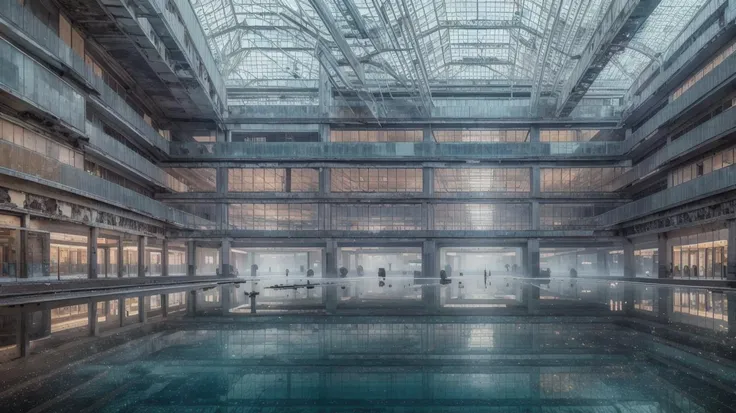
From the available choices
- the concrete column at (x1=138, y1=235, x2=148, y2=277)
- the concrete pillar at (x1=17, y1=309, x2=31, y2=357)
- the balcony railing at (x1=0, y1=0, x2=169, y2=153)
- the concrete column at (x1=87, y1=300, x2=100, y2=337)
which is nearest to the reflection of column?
the concrete column at (x1=138, y1=235, x2=148, y2=277)

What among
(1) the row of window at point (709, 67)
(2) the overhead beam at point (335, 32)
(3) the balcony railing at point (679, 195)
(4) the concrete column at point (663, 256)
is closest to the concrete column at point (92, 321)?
(2) the overhead beam at point (335, 32)

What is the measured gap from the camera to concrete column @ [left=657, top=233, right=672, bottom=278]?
41062 millimetres

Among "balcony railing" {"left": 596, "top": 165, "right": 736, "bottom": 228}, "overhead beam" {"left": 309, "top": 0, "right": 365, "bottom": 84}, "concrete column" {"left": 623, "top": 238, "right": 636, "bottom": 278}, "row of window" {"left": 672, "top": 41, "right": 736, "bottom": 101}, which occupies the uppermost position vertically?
"overhead beam" {"left": 309, "top": 0, "right": 365, "bottom": 84}

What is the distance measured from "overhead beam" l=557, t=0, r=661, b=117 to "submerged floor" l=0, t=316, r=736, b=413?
25098 millimetres

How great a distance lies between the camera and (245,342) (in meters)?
9.53

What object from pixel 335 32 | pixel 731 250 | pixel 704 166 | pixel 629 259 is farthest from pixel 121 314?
pixel 629 259

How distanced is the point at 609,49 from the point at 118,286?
1343 inches

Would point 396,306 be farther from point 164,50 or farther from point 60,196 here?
point 164,50

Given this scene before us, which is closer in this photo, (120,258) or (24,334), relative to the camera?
(24,334)

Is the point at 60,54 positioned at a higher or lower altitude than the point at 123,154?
higher

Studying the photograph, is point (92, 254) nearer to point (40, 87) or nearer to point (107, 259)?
point (107, 259)

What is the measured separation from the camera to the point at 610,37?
108 ft

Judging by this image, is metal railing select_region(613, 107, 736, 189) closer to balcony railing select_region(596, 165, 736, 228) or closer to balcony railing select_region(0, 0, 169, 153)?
balcony railing select_region(596, 165, 736, 228)

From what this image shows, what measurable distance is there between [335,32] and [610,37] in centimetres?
1793
